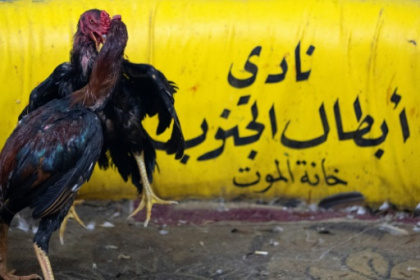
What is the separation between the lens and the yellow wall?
556cm

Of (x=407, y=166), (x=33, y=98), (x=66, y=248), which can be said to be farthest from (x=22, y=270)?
(x=407, y=166)

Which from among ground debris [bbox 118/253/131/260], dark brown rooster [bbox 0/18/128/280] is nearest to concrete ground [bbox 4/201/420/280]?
ground debris [bbox 118/253/131/260]

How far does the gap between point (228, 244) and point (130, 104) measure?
1.24 m

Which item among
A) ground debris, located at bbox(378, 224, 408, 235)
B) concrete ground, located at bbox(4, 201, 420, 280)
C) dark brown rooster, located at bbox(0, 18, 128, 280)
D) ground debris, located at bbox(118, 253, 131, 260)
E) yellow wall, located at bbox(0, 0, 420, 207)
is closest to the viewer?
dark brown rooster, located at bbox(0, 18, 128, 280)

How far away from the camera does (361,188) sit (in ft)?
18.6

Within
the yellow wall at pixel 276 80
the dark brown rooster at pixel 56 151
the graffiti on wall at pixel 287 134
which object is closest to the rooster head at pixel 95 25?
the dark brown rooster at pixel 56 151

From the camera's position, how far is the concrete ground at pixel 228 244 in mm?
4727

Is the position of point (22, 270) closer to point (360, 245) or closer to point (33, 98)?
point (33, 98)

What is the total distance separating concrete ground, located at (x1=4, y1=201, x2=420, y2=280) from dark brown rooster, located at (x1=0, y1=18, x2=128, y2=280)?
2.71 feet

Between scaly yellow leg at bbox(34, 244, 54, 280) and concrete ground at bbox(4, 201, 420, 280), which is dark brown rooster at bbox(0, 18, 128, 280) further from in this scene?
concrete ground at bbox(4, 201, 420, 280)

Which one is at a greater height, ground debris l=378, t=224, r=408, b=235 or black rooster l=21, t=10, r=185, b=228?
black rooster l=21, t=10, r=185, b=228

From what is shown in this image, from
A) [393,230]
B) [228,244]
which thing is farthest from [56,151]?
[393,230]

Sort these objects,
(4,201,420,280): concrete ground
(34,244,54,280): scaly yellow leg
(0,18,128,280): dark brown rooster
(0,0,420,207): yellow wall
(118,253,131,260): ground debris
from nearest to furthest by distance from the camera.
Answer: (0,18,128,280): dark brown rooster < (34,244,54,280): scaly yellow leg < (4,201,420,280): concrete ground < (118,253,131,260): ground debris < (0,0,420,207): yellow wall

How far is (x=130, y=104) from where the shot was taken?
448 centimetres
